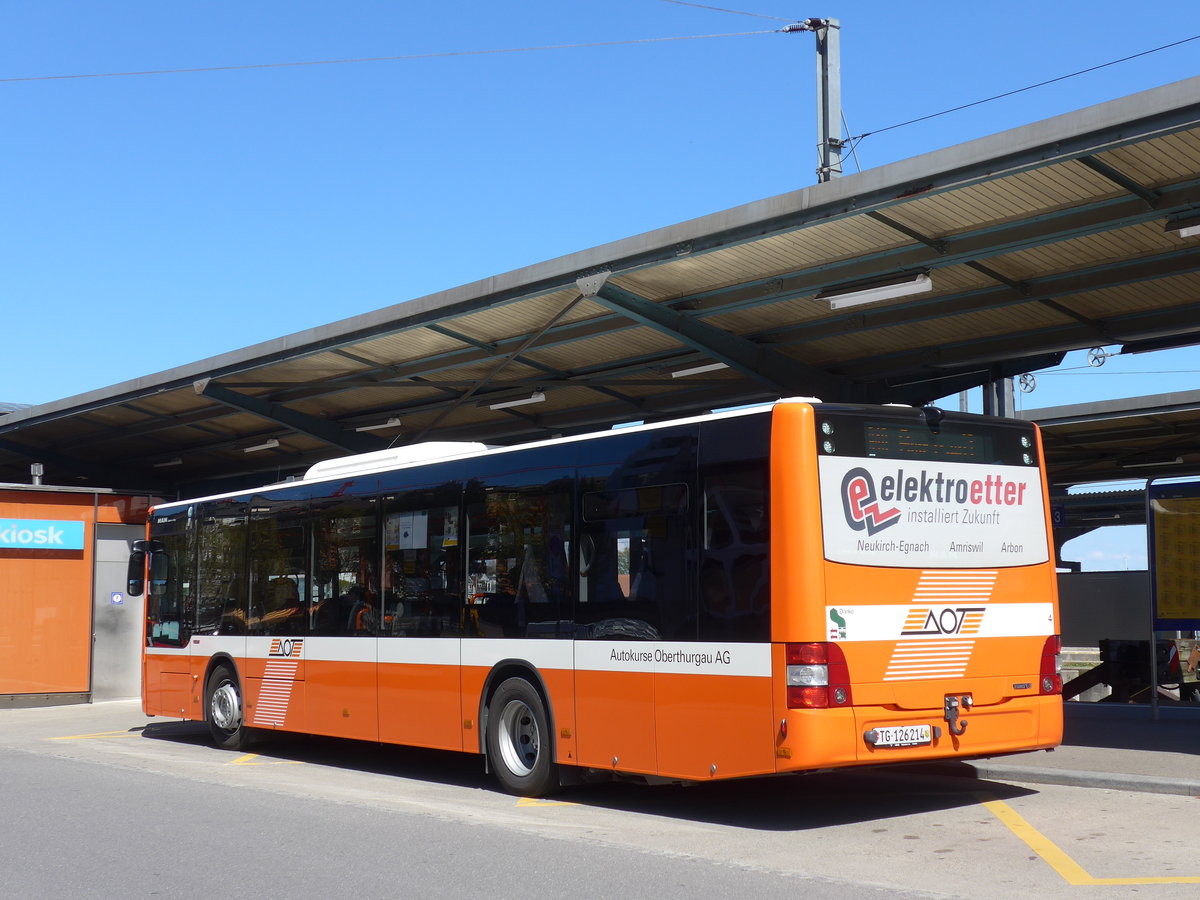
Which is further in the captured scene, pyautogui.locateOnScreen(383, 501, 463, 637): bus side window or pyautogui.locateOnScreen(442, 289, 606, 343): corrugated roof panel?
pyautogui.locateOnScreen(442, 289, 606, 343): corrugated roof panel

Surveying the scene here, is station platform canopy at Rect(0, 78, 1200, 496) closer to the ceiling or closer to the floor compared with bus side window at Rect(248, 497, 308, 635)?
closer to the ceiling

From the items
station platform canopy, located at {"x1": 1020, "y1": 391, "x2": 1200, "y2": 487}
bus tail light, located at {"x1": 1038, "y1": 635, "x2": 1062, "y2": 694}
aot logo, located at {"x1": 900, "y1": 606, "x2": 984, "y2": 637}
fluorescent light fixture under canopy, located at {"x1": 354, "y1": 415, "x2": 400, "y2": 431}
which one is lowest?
bus tail light, located at {"x1": 1038, "y1": 635, "x2": 1062, "y2": 694}

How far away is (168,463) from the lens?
29656 mm

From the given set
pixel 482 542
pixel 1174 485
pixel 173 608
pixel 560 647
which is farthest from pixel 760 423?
pixel 173 608

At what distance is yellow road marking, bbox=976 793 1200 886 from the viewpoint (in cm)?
711

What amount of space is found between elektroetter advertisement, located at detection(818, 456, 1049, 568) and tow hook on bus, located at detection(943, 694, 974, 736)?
96cm

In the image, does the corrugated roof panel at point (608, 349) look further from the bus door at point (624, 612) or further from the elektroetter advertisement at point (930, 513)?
the elektroetter advertisement at point (930, 513)

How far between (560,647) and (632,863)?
293 cm

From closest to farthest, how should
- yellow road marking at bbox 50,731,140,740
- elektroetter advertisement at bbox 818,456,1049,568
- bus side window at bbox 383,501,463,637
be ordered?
elektroetter advertisement at bbox 818,456,1049,568 → bus side window at bbox 383,501,463,637 → yellow road marking at bbox 50,731,140,740

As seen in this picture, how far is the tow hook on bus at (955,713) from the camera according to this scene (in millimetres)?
9266

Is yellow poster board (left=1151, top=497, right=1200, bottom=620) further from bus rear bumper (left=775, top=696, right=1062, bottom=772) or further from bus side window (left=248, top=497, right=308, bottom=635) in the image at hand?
bus side window (left=248, top=497, right=308, bottom=635)

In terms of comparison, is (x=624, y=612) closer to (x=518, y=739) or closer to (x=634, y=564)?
(x=634, y=564)

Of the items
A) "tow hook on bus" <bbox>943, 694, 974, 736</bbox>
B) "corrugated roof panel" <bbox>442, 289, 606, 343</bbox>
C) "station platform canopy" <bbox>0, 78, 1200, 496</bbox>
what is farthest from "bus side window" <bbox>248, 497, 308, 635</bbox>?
"tow hook on bus" <bbox>943, 694, 974, 736</bbox>

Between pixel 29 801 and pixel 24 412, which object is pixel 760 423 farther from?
pixel 24 412
